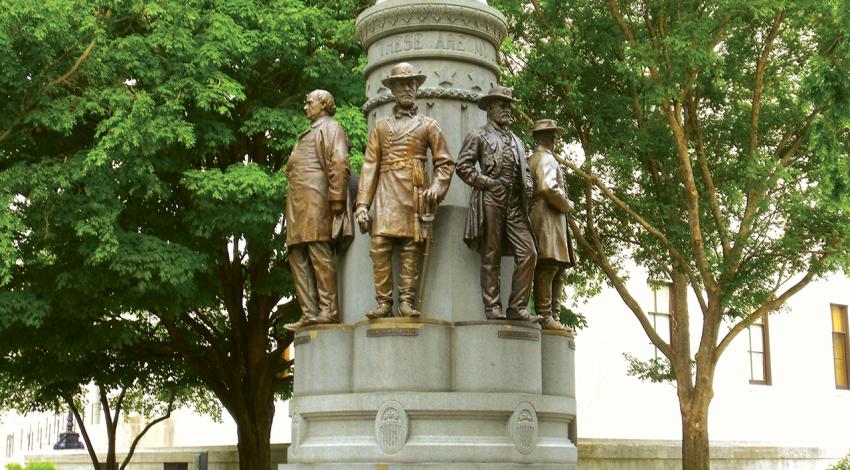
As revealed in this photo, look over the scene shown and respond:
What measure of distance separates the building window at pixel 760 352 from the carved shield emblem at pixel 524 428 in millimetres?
28842

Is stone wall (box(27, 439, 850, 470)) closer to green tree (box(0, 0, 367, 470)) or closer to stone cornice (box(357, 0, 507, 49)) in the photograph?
green tree (box(0, 0, 367, 470))

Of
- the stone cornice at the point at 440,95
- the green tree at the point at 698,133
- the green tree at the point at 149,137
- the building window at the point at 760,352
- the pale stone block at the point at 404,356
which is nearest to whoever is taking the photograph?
the pale stone block at the point at 404,356

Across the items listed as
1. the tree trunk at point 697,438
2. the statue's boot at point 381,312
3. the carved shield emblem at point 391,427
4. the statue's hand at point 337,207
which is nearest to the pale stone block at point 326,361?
the statue's boot at point 381,312

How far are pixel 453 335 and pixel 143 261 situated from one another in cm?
917

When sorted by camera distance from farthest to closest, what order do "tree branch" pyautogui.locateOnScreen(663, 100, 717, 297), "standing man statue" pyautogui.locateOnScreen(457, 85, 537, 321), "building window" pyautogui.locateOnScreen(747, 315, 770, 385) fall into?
"building window" pyautogui.locateOnScreen(747, 315, 770, 385) → "tree branch" pyautogui.locateOnScreen(663, 100, 717, 297) → "standing man statue" pyautogui.locateOnScreen(457, 85, 537, 321)

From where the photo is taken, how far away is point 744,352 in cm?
3484

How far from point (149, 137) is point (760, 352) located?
83.7 ft

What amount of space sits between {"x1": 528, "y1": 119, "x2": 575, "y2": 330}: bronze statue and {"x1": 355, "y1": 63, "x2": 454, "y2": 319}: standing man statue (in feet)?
2.68

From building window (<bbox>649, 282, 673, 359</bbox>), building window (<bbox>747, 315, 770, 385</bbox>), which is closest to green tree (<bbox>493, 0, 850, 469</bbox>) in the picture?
building window (<bbox>649, 282, 673, 359</bbox>)

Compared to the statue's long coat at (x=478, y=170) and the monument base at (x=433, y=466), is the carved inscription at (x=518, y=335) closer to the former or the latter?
the statue's long coat at (x=478, y=170)

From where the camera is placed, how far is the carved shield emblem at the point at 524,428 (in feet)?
27.0

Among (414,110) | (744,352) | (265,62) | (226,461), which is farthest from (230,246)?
(744,352)

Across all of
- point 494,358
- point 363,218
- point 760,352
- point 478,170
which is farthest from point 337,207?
point 760,352

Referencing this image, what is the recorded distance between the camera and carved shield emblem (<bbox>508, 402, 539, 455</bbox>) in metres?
8.22
